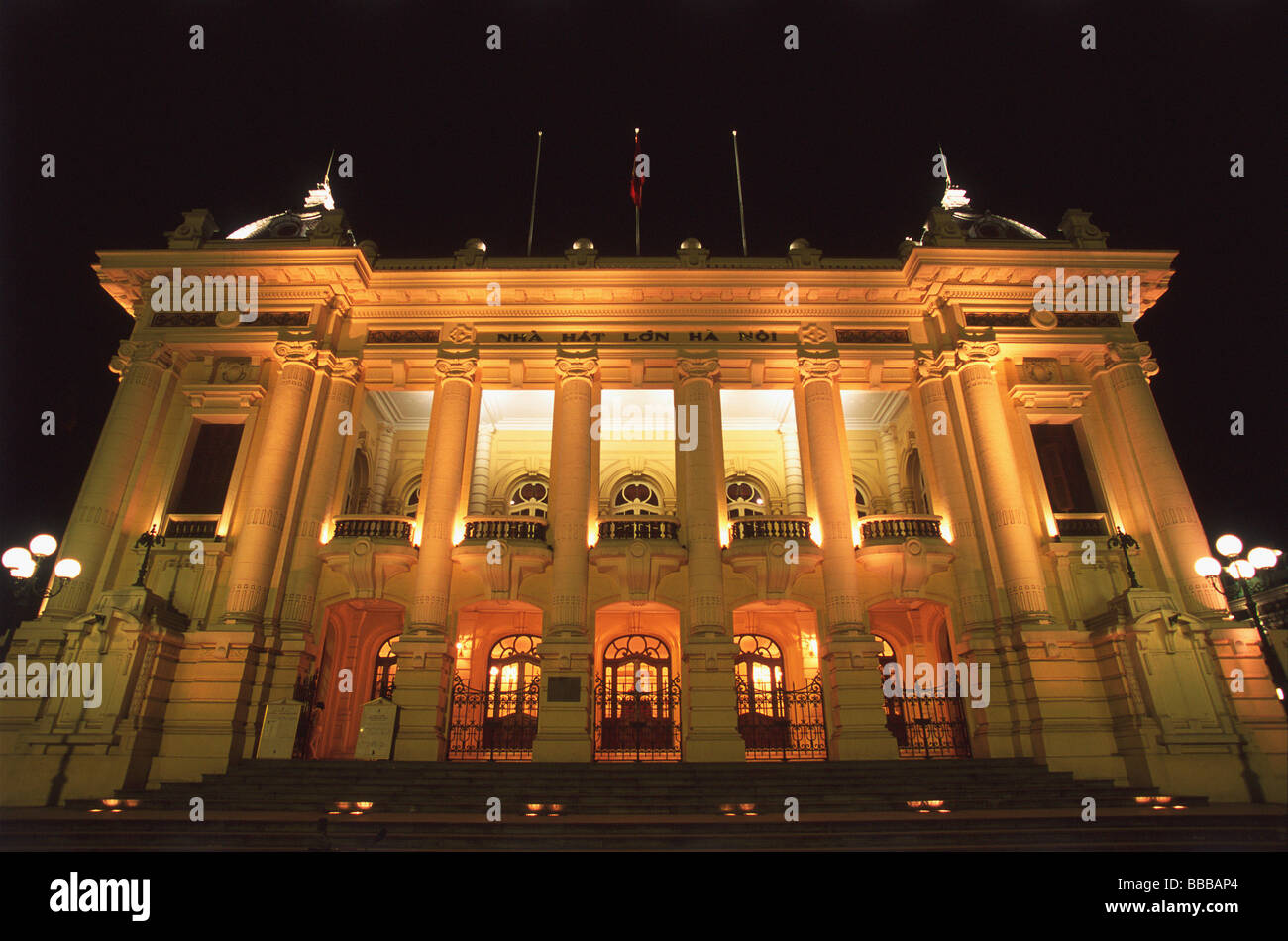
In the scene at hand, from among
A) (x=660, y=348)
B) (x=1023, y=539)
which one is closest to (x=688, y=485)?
(x=660, y=348)

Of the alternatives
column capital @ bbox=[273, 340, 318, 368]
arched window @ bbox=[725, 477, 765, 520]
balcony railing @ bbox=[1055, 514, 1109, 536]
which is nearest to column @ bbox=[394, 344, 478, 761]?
column capital @ bbox=[273, 340, 318, 368]

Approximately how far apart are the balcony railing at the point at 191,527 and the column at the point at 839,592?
16.8 meters

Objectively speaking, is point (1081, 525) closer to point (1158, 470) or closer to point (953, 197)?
point (1158, 470)

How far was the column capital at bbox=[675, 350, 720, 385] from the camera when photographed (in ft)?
68.7

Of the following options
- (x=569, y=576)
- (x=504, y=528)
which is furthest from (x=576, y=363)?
(x=569, y=576)

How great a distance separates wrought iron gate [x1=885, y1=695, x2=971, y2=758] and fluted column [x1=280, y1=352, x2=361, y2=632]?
1572 centimetres

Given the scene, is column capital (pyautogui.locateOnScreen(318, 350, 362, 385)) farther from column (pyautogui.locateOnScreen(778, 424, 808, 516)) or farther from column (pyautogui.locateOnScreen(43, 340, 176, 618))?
column (pyautogui.locateOnScreen(778, 424, 808, 516))

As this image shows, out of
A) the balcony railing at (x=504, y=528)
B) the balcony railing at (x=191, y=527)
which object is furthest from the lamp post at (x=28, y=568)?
the balcony railing at (x=504, y=528)

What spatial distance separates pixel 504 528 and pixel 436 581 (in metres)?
2.37

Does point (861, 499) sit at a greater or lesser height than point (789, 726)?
greater

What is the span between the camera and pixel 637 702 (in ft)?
53.9

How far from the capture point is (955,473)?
19531mm

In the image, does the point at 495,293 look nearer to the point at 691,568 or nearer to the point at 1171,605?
the point at 691,568

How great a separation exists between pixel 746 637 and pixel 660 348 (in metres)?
9.77
